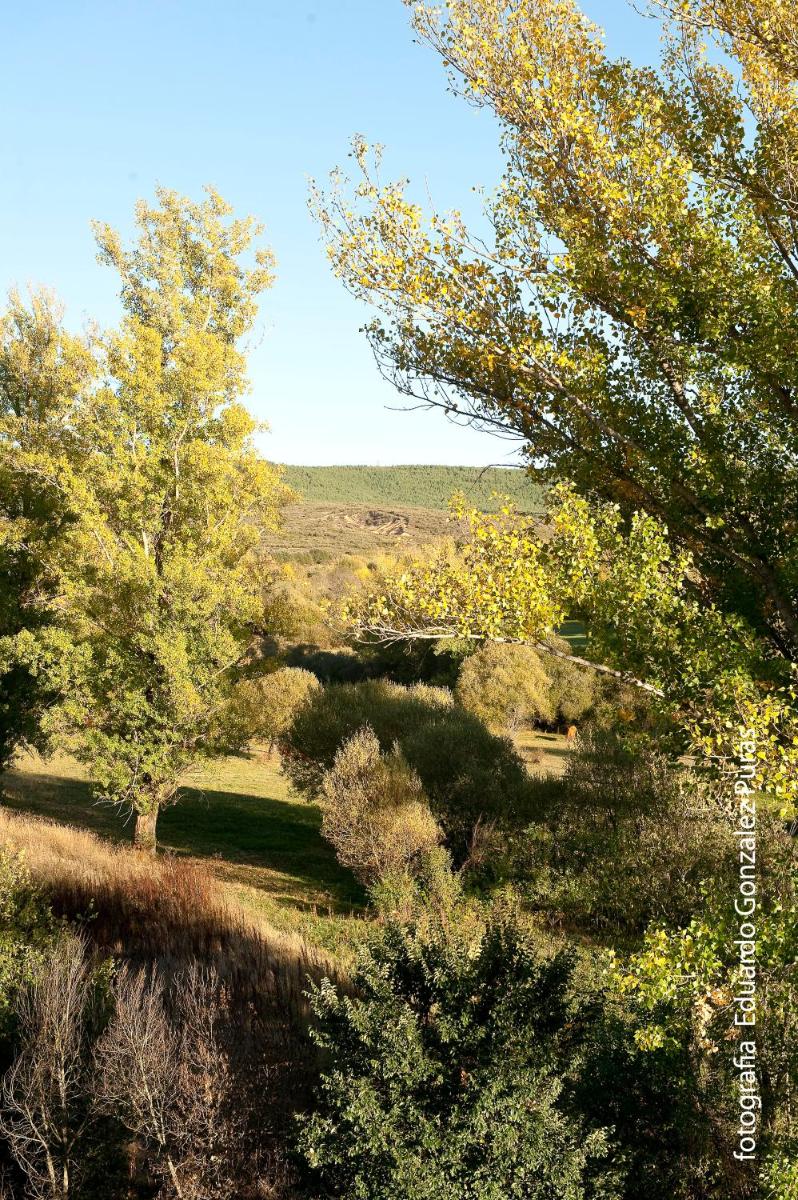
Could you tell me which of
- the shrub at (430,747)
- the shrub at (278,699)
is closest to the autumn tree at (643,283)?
the shrub at (430,747)

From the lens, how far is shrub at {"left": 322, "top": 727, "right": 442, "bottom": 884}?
71.1 feet

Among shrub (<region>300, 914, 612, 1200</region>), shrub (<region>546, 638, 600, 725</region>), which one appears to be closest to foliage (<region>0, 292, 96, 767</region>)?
shrub (<region>300, 914, 612, 1200</region>)

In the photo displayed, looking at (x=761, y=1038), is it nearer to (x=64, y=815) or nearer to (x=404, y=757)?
(x=404, y=757)

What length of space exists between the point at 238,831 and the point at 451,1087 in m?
24.9

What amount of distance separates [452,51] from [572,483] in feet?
17.3

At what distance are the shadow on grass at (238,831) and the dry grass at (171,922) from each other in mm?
5891

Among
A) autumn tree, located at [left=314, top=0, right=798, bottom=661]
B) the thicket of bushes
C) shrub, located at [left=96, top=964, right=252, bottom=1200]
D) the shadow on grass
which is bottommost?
the shadow on grass

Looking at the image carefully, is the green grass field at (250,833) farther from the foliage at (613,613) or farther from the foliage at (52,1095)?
the foliage at (613,613)

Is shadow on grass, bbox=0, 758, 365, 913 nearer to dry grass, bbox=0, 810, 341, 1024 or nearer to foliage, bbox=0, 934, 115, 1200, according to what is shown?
dry grass, bbox=0, 810, 341, 1024

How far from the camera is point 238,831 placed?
1180 inches

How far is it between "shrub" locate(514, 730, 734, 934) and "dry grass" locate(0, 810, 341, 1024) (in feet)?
33.1

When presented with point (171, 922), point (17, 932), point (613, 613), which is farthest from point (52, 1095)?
point (613, 613)

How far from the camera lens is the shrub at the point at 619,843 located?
20.1 m

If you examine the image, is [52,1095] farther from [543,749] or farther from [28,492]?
[543,749]
